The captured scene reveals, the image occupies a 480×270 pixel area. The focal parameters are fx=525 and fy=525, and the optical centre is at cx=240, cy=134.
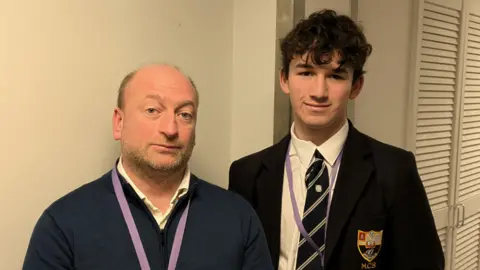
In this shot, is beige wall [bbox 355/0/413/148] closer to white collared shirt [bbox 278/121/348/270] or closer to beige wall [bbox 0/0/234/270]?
white collared shirt [bbox 278/121/348/270]

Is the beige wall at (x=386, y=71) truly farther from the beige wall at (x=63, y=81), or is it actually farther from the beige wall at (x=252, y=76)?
the beige wall at (x=63, y=81)

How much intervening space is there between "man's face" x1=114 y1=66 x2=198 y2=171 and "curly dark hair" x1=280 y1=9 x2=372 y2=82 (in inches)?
12.4

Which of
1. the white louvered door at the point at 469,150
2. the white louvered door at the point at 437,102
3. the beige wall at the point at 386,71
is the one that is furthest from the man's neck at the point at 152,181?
the white louvered door at the point at 469,150

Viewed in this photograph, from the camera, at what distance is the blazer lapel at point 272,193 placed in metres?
1.35

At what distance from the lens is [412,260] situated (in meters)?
1.29

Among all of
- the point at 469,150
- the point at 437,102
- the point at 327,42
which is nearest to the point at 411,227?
the point at 327,42

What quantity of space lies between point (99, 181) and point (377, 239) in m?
0.69

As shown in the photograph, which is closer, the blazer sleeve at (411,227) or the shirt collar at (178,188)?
the shirt collar at (178,188)

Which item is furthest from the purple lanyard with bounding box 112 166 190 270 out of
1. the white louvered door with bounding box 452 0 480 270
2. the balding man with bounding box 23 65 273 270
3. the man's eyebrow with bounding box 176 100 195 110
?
the white louvered door with bounding box 452 0 480 270

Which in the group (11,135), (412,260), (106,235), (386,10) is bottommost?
(412,260)

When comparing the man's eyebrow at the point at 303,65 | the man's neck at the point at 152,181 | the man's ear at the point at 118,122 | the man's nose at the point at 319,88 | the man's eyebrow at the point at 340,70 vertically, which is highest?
the man's eyebrow at the point at 303,65

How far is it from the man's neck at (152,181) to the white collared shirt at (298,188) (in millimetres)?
322

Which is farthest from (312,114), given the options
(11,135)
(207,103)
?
(11,135)

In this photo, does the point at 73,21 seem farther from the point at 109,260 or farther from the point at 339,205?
the point at 339,205
